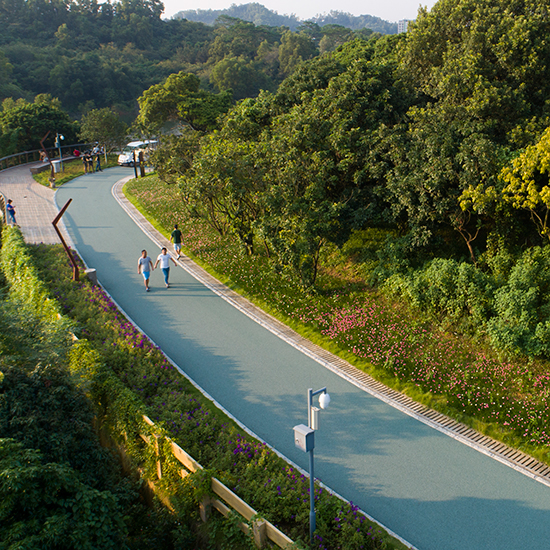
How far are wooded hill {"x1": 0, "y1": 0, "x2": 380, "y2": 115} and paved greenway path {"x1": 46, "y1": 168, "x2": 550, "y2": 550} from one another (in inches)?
2234

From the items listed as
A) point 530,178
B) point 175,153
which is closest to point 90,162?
point 175,153

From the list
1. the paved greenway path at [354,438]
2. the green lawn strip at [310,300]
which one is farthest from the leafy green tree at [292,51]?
the paved greenway path at [354,438]

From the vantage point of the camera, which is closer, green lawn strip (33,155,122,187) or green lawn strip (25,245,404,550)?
green lawn strip (25,245,404,550)

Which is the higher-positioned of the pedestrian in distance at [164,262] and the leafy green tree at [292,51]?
the leafy green tree at [292,51]

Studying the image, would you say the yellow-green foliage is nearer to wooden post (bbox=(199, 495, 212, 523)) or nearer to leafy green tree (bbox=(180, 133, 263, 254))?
leafy green tree (bbox=(180, 133, 263, 254))

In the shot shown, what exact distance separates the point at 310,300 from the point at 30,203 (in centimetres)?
1816

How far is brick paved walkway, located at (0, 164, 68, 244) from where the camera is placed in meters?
20.4

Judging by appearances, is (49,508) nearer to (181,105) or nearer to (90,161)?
(181,105)

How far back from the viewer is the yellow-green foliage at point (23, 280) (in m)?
12.4

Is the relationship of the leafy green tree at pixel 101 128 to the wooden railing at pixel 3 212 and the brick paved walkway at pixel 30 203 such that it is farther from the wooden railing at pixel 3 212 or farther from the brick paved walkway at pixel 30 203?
the wooden railing at pixel 3 212

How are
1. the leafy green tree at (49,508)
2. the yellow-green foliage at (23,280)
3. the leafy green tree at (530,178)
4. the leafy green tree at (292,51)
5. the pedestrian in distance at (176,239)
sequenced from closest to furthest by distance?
the leafy green tree at (49,508) → the leafy green tree at (530,178) → the yellow-green foliage at (23,280) → the pedestrian in distance at (176,239) → the leafy green tree at (292,51)

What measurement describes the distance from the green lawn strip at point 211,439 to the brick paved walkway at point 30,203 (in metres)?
8.12

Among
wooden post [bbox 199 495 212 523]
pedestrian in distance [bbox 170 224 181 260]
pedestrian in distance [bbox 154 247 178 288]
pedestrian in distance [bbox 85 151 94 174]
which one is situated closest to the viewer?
wooden post [bbox 199 495 212 523]

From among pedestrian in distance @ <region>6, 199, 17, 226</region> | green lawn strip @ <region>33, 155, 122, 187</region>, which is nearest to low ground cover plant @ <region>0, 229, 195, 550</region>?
pedestrian in distance @ <region>6, 199, 17, 226</region>
